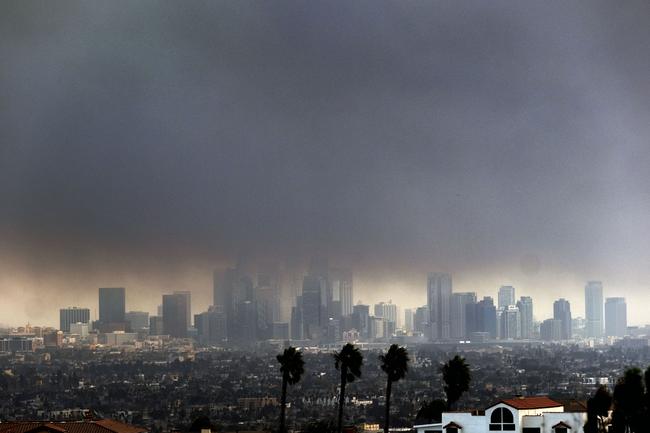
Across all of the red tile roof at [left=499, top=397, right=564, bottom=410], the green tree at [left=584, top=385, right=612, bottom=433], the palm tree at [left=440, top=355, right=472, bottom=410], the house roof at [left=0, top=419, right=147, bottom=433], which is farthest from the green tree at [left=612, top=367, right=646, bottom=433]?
the house roof at [left=0, top=419, right=147, bottom=433]

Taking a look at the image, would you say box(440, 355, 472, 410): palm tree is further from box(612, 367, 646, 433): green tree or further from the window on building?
box(612, 367, 646, 433): green tree

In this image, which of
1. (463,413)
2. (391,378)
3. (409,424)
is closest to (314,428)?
(391,378)

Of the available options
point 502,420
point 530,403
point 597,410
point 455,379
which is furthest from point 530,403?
point 455,379

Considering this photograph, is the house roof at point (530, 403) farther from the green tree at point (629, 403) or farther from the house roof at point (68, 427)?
the house roof at point (68, 427)

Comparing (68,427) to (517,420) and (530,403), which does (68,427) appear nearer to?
(517,420)

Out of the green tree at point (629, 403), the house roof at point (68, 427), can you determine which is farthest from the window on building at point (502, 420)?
the house roof at point (68, 427)

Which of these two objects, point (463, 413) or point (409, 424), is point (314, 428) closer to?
point (463, 413)

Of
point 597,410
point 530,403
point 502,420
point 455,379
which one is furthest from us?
point 455,379

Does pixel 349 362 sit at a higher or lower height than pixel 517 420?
higher
